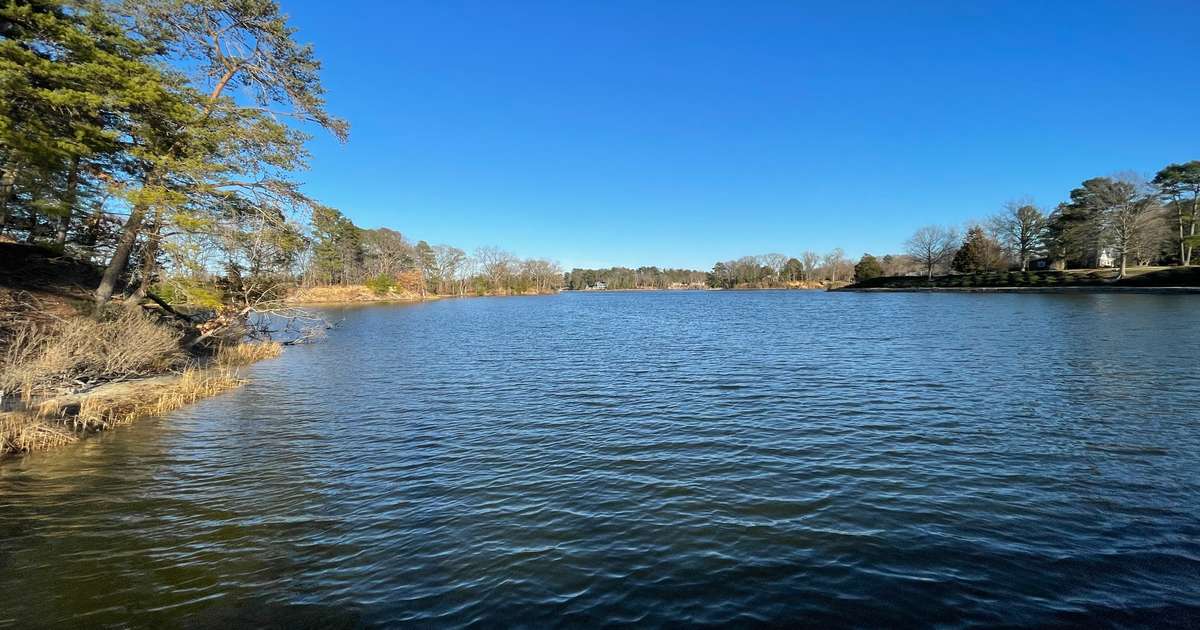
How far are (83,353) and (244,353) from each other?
41.3ft

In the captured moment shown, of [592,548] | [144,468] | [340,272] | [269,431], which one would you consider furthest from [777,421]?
[340,272]

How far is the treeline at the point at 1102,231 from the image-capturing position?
7511cm

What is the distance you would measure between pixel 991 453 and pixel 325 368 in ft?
79.8

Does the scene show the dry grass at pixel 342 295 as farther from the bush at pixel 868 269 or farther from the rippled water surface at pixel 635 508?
the bush at pixel 868 269

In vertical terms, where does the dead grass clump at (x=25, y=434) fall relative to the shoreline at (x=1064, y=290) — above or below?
below

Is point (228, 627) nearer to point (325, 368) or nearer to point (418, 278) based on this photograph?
point (325, 368)

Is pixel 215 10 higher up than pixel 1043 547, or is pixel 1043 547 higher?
pixel 215 10

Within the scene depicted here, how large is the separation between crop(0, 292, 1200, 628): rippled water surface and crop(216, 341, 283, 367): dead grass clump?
8402 millimetres

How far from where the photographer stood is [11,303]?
58.9ft

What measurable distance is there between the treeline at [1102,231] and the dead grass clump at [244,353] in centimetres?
10299

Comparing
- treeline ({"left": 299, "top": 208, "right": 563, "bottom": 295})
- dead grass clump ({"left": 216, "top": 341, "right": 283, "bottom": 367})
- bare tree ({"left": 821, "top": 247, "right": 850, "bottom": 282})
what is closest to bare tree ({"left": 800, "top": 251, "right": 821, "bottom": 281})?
bare tree ({"left": 821, "top": 247, "right": 850, "bottom": 282})

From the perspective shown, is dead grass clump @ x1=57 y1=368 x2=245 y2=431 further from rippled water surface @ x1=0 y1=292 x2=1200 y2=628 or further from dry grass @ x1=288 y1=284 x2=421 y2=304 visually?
dry grass @ x1=288 y1=284 x2=421 y2=304

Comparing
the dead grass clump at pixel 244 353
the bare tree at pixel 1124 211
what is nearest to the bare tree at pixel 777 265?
the bare tree at pixel 1124 211

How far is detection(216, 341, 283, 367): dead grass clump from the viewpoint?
2444 centimetres
